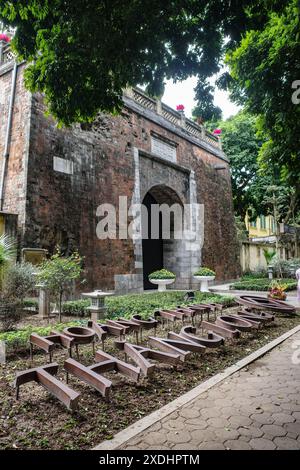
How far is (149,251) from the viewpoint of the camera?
16297mm

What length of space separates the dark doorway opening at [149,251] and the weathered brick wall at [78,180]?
291cm

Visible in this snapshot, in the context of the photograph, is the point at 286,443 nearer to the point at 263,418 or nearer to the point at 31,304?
the point at 263,418

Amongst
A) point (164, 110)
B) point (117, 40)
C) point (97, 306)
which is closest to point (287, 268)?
point (164, 110)

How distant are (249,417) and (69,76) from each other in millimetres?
3990

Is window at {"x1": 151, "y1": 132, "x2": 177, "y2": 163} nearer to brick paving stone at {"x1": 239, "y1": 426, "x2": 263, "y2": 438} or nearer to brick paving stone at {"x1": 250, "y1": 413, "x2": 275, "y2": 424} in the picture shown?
brick paving stone at {"x1": 250, "y1": 413, "x2": 275, "y2": 424}

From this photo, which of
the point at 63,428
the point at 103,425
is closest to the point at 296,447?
the point at 103,425

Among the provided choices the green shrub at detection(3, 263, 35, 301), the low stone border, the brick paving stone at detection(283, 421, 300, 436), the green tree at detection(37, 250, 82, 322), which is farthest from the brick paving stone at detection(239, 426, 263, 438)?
the green tree at detection(37, 250, 82, 322)

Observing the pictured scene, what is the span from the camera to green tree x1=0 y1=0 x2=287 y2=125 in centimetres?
335

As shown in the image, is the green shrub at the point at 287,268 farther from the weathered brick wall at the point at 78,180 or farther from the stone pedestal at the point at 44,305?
the stone pedestal at the point at 44,305

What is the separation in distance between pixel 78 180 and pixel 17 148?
207 centimetres

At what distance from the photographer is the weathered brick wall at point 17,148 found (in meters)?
9.35

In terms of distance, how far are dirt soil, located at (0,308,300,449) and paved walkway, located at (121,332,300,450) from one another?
260mm

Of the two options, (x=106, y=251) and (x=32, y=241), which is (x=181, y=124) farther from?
(x=32, y=241)

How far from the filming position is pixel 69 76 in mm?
3926
